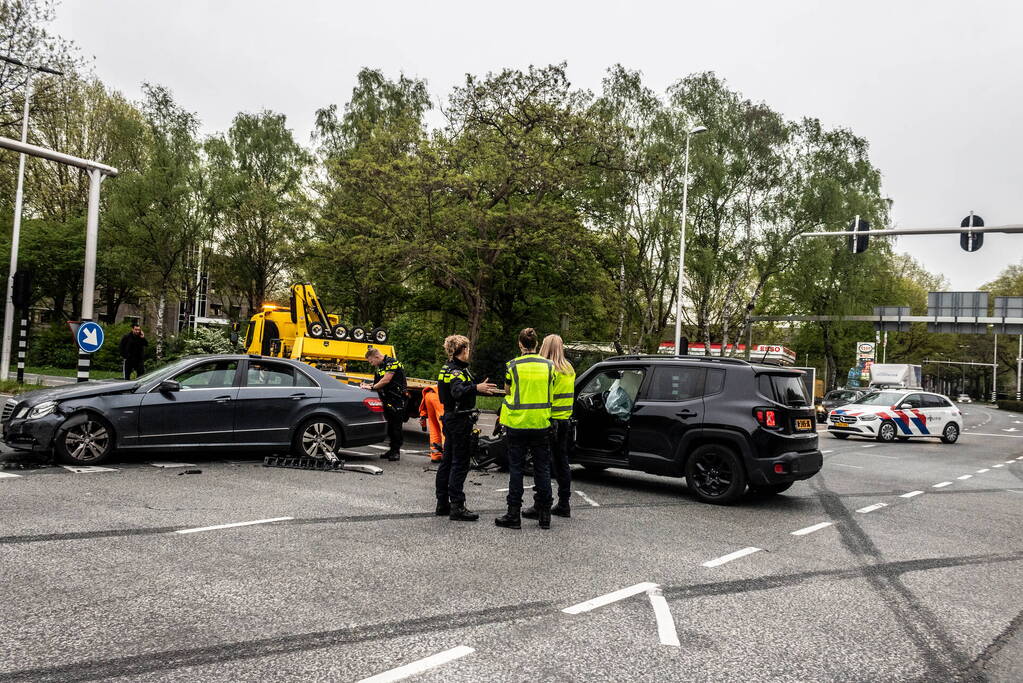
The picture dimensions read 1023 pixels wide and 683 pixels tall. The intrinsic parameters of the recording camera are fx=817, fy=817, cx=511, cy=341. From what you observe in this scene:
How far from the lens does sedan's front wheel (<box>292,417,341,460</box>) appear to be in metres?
10.6

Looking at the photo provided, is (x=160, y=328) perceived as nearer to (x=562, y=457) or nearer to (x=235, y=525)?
(x=235, y=525)

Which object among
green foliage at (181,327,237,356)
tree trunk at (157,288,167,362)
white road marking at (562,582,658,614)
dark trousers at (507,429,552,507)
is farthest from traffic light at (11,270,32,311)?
white road marking at (562,582,658,614)

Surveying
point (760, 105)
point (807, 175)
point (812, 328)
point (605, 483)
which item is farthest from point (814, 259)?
point (605, 483)

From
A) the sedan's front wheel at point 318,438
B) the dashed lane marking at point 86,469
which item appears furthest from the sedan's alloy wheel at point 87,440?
the sedan's front wheel at point 318,438

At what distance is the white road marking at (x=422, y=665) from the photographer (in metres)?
3.55

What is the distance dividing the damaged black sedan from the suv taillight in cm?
510

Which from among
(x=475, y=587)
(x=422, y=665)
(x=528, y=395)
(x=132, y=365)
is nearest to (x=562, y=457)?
(x=528, y=395)

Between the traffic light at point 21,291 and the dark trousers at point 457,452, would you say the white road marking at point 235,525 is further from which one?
the traffic light at point 21,291

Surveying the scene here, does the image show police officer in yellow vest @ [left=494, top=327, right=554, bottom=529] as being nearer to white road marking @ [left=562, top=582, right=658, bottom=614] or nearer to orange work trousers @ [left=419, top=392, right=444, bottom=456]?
white road marking @ [left=562, top=582, right=658, bottom=614]

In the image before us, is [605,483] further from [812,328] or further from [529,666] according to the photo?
[812,328]

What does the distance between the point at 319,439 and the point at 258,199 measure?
29.6 meters

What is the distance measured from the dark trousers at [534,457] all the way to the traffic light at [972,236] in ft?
48.2

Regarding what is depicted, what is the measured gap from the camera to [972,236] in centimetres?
1797

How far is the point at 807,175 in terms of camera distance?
1414 inches
